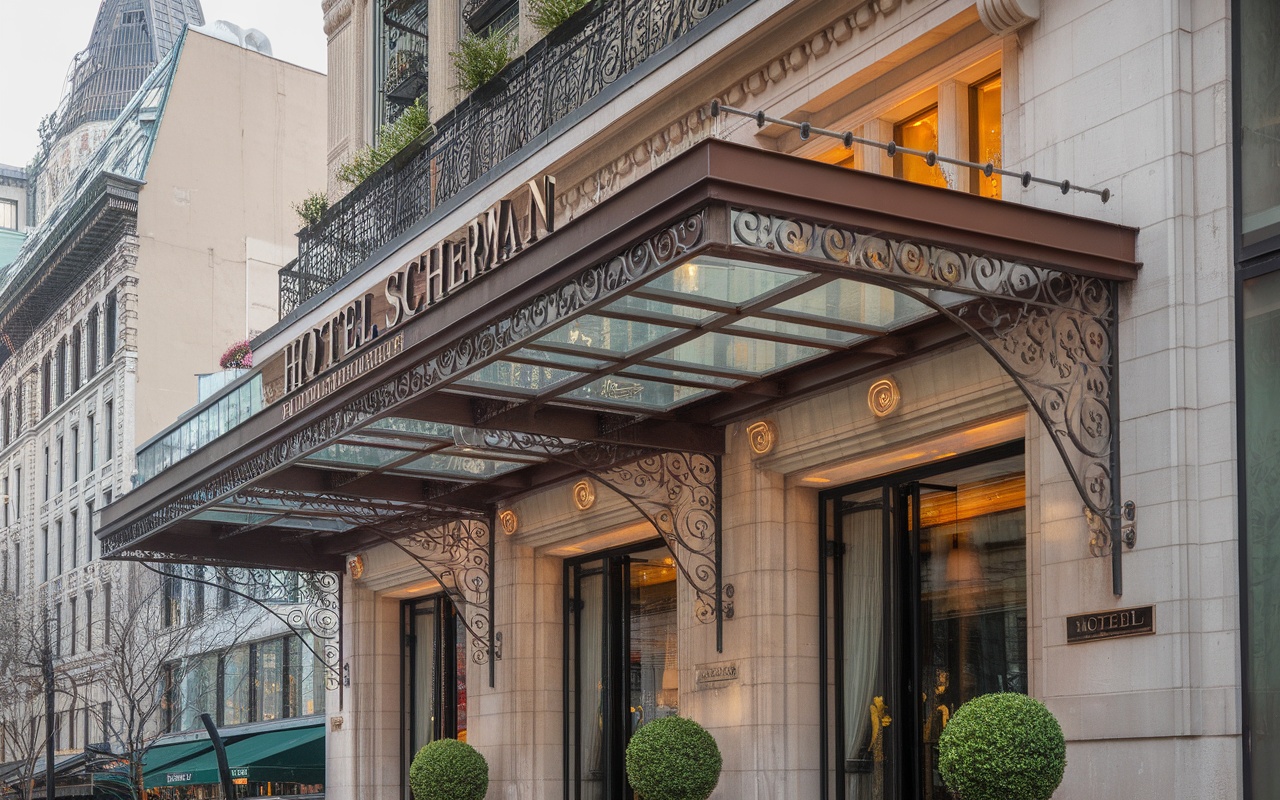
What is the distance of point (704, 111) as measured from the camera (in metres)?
16.6

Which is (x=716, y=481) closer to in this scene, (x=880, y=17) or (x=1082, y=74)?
(x=880, y=17)

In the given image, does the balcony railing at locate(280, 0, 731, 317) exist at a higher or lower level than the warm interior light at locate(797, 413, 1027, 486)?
higher

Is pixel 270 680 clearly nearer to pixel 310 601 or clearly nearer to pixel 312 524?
pixel 310 601

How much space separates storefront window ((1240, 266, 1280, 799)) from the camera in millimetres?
10477

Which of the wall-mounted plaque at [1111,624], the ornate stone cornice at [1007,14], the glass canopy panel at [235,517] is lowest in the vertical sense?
the wall-mounted plaque at [1111,624]

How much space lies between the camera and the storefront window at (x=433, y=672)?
943 inches

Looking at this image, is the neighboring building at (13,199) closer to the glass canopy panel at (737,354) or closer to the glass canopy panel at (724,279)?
the glass canopy panel at (737,354)

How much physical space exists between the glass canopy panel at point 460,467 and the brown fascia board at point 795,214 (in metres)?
6.13

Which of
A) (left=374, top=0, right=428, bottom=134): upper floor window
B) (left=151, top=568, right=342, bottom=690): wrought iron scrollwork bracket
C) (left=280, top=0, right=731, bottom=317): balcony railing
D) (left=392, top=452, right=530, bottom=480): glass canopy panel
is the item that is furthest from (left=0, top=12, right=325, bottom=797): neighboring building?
(left=392, top=452, right=530, bottom=480): glass canopy panel

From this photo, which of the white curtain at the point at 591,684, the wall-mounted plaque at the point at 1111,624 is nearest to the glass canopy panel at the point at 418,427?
the white curtain at the point at 591,684

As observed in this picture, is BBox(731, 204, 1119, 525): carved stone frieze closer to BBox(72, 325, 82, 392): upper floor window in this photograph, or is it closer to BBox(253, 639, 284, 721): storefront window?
BBox(253, 639, 284, 721): storefront window

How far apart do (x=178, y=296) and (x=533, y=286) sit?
4414 centimetres

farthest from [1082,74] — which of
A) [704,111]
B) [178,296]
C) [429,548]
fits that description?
[178,296]

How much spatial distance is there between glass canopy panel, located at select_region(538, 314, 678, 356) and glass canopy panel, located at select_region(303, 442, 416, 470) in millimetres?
4905
